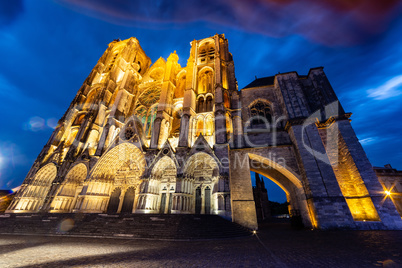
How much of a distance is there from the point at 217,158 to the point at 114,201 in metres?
10.9

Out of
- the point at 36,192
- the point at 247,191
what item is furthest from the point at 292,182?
the point at 36,192

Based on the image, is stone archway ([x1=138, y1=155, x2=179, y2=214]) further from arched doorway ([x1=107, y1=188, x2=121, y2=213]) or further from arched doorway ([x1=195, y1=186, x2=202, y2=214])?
arched doorway ([x1=107, y1=188, x2=121, y2=213])

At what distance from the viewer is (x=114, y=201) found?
14.9 metres

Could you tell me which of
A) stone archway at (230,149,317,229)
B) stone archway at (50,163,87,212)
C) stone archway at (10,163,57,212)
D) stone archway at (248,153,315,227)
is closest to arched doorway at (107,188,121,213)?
stone archway at (50,163,87,212)

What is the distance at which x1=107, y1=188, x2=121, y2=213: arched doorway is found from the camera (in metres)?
14.6

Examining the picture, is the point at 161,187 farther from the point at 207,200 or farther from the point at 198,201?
the point at 207,200

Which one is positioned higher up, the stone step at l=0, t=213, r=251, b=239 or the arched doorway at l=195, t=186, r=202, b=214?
the arched doorway at l=195, t=186, r=202, b=214

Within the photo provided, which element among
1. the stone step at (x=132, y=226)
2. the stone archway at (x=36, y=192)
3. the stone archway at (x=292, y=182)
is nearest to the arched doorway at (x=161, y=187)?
the stone step at (x=132, y=226)

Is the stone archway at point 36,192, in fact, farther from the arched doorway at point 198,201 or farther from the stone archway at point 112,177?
the arched doorway at point 198,201

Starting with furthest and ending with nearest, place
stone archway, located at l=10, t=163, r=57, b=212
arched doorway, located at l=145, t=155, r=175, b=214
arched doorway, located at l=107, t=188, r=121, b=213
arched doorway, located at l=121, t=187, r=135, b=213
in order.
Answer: stone archway, located at l=10, t=163, r=57, b=212
arched doorway, located at l=107, t=188, r=121, b=213
arched doorway, located at l=121, t=187, r=135, b=213
arched doorway, located at l=145, t=155, r=175, b=214

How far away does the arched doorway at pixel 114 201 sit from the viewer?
14.6 meters

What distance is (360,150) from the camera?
10.6m

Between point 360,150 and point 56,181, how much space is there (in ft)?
84.8

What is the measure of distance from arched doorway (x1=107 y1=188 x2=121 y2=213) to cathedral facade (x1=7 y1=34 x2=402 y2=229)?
3.5 inches
